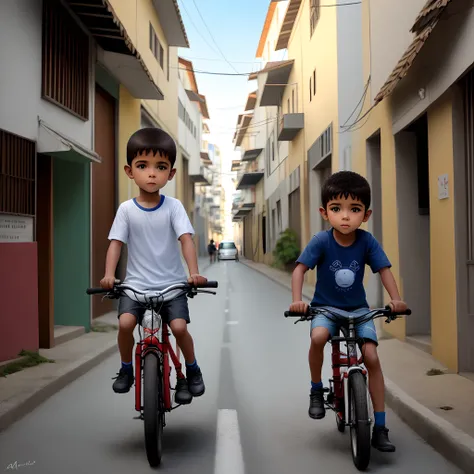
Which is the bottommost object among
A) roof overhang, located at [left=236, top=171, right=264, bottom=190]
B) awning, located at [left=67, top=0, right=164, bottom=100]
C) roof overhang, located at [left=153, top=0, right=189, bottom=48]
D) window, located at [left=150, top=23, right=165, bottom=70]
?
awning, located at [left=67, top=0, right=164, bottom=100]

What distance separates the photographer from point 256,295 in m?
18.6

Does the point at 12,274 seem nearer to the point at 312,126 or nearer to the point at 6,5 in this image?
the point at 6,5

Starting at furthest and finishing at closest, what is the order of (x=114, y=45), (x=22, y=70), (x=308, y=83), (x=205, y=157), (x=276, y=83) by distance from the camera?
(x=205, y=157), (x=276, y=83), (x=308, y=83), (x=114, y=45), (x=22, y=70)

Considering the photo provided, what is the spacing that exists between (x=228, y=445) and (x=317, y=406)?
2.43 feet

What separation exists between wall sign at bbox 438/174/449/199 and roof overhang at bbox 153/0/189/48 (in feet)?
45.3

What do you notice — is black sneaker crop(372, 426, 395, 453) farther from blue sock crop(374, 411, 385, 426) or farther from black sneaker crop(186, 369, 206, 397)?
black sneaker crop(186, 369, 206, 397)

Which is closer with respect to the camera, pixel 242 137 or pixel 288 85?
pixel 288 85

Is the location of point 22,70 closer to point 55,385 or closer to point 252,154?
point 55,385

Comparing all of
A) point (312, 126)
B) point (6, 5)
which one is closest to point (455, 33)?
point (6, 5)

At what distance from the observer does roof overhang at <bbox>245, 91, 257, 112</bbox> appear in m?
47.4

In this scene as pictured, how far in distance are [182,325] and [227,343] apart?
215 inches

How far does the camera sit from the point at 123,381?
4.36 m

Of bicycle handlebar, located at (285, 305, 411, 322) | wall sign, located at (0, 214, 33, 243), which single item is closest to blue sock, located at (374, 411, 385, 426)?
bicycle handlebar, located at (285, 305, 411, 322)

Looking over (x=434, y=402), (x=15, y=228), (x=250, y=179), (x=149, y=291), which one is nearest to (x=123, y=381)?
(x=149, y=291)
